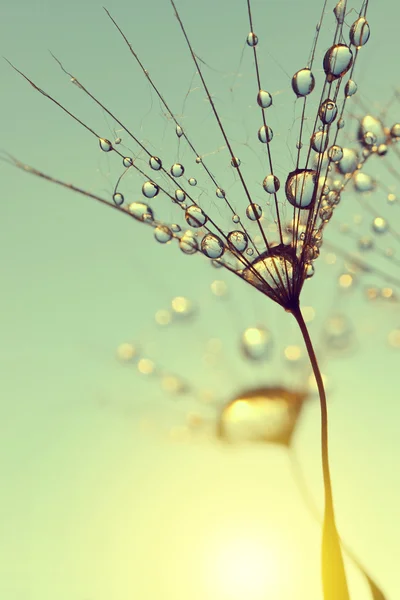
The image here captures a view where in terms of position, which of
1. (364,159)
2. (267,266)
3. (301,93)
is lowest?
(267,266)

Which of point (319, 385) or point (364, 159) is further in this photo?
point (364, 159)

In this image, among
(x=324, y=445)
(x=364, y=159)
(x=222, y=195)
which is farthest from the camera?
(x=364, y=159)

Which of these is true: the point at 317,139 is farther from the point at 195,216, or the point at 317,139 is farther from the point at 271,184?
the point at 195,216

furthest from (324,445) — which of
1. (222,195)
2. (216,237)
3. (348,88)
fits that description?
(348,88)

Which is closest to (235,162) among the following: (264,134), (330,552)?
(264,134)

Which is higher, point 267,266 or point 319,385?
point 267,266

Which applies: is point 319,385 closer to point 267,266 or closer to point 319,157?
point 267,266
